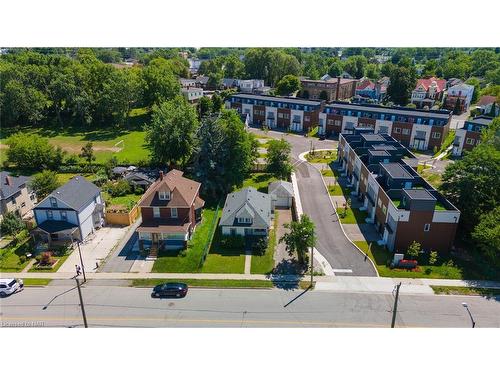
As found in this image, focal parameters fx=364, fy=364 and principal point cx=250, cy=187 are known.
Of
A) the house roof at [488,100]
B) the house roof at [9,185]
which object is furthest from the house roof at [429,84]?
the house roof at [9,185]

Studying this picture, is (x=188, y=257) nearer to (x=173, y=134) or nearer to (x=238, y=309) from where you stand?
(x=238, y=309)

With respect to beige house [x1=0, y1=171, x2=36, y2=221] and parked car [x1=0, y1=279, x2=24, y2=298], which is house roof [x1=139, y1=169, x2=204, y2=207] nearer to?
parked car [x1=0, y1=279, x2=24, y2=298]

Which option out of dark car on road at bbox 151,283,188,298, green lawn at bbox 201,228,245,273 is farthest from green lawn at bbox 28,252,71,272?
green lawn at bbox 201,228,245,273

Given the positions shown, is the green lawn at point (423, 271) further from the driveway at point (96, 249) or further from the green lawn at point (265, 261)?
the driveway at point (96, 249)

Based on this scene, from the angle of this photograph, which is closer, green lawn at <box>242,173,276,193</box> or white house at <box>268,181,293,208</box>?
white house at <box>268,181,293,208</box>

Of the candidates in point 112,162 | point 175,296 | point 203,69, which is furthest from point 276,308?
point 203,69
